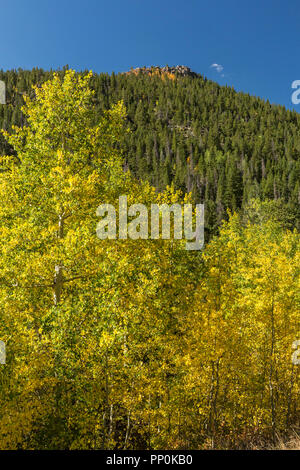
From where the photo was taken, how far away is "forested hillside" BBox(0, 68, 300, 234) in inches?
4323

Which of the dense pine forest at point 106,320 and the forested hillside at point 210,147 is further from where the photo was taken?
the forested hillside at point 210,147

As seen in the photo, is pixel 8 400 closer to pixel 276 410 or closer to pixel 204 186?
pixel 276 410

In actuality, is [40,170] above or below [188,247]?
above

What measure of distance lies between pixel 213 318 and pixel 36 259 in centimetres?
644

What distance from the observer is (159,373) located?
32.6ft

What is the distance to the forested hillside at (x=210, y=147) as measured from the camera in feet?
360

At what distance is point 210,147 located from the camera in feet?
508

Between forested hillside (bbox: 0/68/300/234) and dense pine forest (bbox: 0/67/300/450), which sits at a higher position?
forested hillside (bbox: 0/68/300/234)

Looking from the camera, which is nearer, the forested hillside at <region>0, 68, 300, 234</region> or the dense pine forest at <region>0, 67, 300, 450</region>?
the dense pine forest at <region>0, 67, 300, 450</region>

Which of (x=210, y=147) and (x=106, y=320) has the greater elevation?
(x=210, y=147)

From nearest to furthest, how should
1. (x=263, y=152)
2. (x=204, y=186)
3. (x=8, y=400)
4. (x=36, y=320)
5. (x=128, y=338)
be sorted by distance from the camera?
1. (x=8, y=400)
2. (x=128, y=338)
3. (x=36, y=320)
4. (x=204, y=186)
5. (x=263, y=152)

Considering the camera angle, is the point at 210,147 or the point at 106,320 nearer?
the point at 106,320

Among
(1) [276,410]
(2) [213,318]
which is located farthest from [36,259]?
(1) [276,410]

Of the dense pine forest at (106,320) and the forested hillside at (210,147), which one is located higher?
the forested hillside at (210,147)
